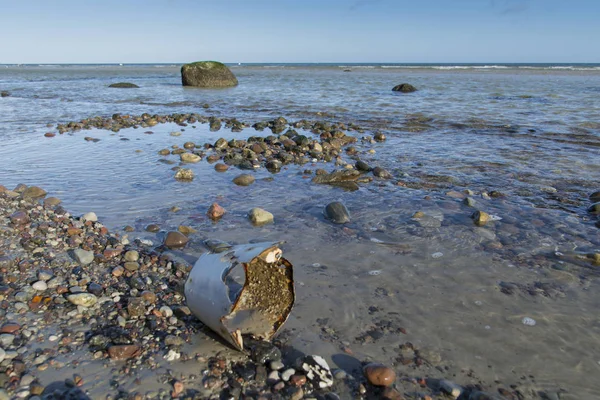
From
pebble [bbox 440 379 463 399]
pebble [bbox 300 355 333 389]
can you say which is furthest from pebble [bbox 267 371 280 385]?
pebble [bbox 440 379 463 399]

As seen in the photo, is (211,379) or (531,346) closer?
(211,379)

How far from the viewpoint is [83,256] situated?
4086 millimetres

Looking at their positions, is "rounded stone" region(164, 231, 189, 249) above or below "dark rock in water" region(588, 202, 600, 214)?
below

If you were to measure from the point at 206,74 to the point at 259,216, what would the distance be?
26.4 metres

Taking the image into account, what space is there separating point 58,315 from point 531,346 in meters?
3.64

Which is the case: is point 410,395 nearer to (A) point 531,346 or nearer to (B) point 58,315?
(A) point 531,346

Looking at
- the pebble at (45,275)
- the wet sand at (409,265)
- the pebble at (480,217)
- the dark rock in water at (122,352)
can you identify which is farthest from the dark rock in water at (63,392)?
the pebble at (480,217)

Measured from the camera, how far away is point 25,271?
3822 millimetres

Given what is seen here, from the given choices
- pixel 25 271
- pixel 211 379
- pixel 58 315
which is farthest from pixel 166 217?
pixel 211 379

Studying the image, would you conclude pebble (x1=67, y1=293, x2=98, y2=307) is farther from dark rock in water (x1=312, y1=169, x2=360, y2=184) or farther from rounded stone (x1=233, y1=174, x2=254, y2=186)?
dark rock in water (x1=312, y1=169, x2=360, y2=184)

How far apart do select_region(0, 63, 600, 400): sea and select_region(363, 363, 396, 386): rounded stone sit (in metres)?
0.14

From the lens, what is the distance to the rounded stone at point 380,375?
263 cm

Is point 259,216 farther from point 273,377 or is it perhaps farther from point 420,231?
point 273,377

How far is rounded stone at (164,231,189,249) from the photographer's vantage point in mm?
4555
